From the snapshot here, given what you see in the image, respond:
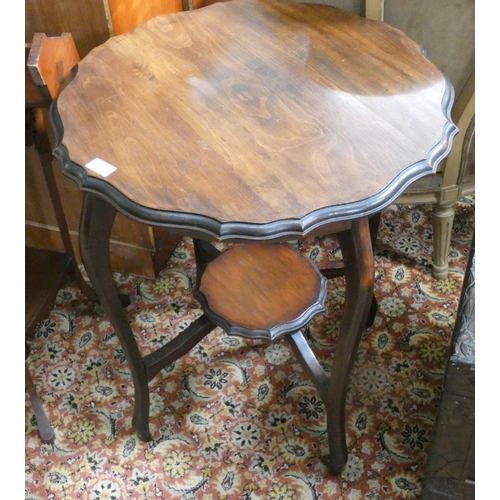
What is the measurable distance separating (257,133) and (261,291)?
404 millimetres

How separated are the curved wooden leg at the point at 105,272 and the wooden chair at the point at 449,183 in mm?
646

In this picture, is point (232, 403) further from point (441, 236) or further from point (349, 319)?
point (441, 236)

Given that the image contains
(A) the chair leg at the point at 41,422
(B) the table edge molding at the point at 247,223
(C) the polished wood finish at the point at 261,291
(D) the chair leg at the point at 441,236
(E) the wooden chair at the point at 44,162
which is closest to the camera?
(B) the table edge molding at the point at 247,223

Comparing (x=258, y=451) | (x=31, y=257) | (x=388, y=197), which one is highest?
(x=388, y=197)

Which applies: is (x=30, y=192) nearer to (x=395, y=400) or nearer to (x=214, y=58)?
(x=214, y=58)

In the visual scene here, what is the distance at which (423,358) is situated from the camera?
137 cm

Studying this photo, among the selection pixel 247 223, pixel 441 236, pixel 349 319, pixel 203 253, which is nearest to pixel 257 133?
pixel 247 223

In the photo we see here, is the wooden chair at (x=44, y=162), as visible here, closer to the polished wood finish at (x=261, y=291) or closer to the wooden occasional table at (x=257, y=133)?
the wooden occasional table at (x=257, y=133)

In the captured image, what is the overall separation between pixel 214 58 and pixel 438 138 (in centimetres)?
42

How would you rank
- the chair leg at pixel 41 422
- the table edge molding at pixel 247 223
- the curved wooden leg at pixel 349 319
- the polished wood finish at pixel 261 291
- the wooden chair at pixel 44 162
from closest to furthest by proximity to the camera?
the table edge molding at pixel 247 223
the curved wooden leg at pixel 349 319
the wooden chair at pixel 44 162
the polished wood finish at pixel 261 291
the chair leg at pixel 41 422

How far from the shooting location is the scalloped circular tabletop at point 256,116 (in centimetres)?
79

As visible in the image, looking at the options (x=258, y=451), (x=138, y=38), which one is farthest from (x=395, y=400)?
(x=138, y=38)

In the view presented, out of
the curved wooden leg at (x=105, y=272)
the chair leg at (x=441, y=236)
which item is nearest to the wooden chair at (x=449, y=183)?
the chair leg at (x=441, y=236)

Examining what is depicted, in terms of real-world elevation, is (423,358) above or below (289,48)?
below
